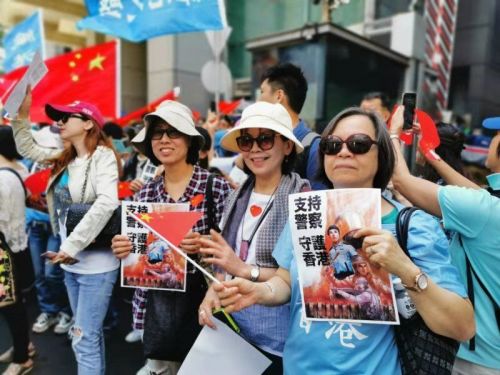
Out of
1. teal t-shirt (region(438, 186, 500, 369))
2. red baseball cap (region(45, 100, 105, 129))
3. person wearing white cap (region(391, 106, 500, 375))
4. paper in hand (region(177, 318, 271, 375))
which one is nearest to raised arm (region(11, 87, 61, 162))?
red baseball cap (region(45, 100, 105, 129))

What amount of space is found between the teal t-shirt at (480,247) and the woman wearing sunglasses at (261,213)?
692mm

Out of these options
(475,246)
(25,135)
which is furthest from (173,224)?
(25,135)

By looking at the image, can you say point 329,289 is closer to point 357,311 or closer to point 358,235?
point 357,311

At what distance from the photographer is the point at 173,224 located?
1.57 metres

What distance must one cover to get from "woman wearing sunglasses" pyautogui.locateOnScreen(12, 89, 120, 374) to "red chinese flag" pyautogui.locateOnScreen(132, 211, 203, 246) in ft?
3.14

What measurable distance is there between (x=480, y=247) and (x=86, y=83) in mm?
4191

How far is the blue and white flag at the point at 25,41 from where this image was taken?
572 centimetres

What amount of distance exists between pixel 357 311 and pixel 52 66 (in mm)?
4521

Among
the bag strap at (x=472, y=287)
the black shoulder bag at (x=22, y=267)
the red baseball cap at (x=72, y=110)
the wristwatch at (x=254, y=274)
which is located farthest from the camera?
the black shoulder bag at (x=22, y=267)

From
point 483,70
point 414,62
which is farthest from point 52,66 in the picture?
point 483,70

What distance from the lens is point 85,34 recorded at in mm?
15758

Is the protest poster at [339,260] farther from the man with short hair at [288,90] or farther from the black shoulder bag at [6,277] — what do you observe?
the black shoulder bag at [6,277]

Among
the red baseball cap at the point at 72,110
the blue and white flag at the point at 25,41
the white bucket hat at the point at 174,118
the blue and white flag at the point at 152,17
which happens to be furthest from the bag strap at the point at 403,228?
the blue and white flag at the point at 25,41

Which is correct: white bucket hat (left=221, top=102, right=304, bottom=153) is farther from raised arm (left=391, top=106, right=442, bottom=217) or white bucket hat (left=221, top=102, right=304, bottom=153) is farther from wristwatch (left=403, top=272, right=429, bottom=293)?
wristwatch (left=403, top=272, right=429, bottom=293)
